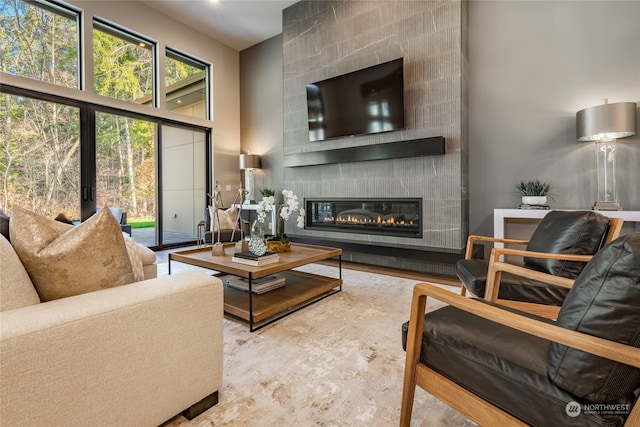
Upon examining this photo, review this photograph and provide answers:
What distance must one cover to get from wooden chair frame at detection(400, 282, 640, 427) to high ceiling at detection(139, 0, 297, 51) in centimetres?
512

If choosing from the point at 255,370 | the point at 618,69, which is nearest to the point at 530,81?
the point at 618,69

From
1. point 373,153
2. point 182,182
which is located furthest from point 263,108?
point 373,153

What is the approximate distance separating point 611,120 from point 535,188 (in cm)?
81

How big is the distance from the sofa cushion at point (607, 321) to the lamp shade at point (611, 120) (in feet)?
8.40

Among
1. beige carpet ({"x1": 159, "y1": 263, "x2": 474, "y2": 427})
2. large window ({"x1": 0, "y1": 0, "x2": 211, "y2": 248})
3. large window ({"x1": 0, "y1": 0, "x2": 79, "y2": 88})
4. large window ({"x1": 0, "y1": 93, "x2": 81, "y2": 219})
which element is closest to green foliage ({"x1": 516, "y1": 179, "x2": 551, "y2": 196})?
beige carpet ({"x1": 159, "y1": 263, "x2": 474, "y2": 427})

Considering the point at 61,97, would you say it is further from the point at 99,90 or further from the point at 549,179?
the point at 549,179

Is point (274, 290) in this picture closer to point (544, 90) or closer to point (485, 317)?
point (485, 317)

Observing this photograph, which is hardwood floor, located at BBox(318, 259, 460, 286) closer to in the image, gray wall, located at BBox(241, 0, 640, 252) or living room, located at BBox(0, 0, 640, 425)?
living room, located at BBox(0, 0, 640, 425)

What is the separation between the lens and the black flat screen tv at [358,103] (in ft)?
11.9

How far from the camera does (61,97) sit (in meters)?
3.86

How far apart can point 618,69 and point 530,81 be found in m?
0.70

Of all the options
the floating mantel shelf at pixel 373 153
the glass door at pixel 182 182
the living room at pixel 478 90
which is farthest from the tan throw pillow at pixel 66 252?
the glass door at pixel 182 182

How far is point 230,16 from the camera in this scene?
193 inches

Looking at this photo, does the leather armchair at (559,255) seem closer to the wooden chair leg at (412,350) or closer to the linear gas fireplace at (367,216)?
→ the wooden chair leg at (412,350)
